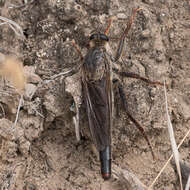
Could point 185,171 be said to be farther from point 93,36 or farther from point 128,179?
point 93,36

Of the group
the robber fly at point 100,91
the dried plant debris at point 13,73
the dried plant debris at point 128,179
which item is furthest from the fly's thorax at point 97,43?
the dried plant debris at point 128,179

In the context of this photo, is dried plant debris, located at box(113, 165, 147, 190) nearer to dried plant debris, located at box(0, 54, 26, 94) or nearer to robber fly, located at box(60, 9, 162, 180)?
robber fly, located at box(60, 9, 162, 180)

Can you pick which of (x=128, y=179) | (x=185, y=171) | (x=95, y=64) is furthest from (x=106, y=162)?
(x=95, y=64)

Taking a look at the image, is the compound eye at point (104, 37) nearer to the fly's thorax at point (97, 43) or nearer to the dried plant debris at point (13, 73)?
the fly's thorax at point (97, 43)

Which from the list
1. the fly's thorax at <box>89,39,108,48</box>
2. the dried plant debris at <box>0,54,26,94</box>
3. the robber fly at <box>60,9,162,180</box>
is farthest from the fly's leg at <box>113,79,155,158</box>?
the dried plant debris at <box>0,54,26,94</box>

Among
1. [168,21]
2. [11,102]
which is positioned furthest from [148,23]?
[11,102]

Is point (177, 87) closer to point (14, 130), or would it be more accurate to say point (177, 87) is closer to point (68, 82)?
point (68, 82)

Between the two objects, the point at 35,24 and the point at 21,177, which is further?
the point at 35,24
